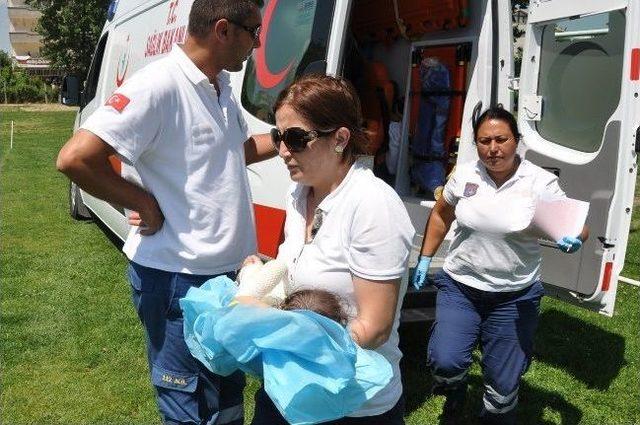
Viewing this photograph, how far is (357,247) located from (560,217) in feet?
5.40

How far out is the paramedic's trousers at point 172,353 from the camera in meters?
2.17

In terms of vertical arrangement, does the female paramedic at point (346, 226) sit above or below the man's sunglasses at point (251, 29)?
below

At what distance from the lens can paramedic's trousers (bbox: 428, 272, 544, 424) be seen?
3016 mm

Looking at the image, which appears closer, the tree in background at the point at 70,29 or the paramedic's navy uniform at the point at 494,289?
the paramedic's navy uniform at the point at 494,289

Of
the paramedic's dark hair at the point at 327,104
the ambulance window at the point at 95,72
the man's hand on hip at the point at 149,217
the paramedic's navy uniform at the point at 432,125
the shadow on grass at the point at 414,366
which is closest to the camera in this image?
the paramedic's dark hair at the point at 327,104

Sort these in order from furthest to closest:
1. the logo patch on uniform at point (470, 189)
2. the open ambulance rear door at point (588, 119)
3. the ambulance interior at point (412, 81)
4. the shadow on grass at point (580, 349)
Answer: the ambulance interior at point (412, 81) → the shadow on grass at point (580, 349) → the open ambulance rear door at point (588, 119) → the logo patch on uniform at point (470, 189)

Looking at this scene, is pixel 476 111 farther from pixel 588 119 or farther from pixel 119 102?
pixel 119 102

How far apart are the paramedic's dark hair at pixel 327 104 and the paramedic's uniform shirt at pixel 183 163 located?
509 mm

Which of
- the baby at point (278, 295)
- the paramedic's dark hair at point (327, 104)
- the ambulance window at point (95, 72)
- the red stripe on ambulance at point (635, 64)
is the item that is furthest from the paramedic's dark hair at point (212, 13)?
the ambulance window at point (95, 72)

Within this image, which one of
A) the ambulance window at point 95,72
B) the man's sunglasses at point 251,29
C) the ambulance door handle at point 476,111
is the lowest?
the ambulance door handle at point 476,111

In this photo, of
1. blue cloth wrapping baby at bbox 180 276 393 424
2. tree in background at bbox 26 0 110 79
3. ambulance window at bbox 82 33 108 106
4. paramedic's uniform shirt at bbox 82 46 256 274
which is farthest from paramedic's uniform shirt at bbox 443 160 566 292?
tree in background at bbox 26 0 110 79

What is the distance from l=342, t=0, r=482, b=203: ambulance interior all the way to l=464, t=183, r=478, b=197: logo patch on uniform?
78.5 inches

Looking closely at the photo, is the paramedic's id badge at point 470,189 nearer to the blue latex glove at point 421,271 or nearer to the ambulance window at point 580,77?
the blue latex glove at point 421,271

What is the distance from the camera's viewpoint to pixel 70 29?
48.2 meters
